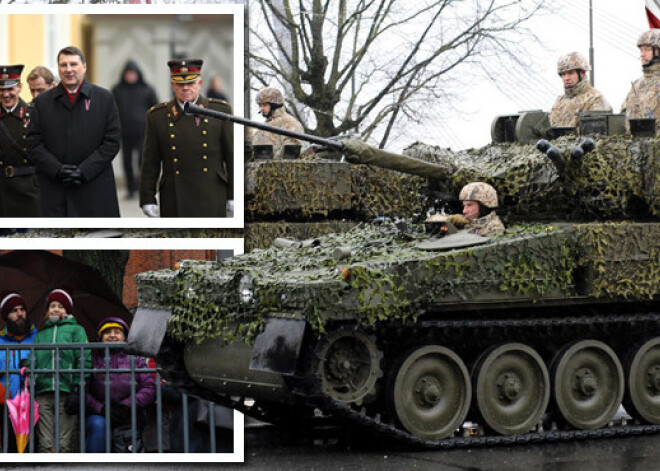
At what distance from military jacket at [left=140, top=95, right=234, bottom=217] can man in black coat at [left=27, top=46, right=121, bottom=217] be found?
0.29 meters

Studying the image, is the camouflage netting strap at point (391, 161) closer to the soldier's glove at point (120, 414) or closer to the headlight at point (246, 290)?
the headlight at point (246, 290)

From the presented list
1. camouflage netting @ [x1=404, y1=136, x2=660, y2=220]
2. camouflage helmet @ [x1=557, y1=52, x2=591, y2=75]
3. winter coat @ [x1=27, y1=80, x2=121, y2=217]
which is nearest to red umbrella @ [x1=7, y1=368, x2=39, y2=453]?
winter coat @ [x1=27, y1=80, x2=121, y2=217]

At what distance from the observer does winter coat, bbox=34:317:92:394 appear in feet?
40.4

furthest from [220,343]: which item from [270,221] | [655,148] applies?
[270,221]

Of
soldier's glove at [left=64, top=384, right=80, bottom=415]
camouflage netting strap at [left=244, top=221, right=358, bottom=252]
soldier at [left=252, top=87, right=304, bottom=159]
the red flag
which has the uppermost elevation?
the red flag

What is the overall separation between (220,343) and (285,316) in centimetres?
100

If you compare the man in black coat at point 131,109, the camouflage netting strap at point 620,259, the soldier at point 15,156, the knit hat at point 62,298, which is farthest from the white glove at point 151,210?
the camouflage netting strap at point 620,259

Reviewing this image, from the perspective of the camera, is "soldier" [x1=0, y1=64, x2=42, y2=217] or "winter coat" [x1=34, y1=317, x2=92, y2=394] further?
"winter coat" [x1=34, y1=317, x2=92, y2=394]

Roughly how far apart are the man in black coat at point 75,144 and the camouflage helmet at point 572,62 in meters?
6.53

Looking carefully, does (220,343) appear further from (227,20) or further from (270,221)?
(270,221)

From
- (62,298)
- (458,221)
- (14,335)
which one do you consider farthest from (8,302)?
(458,221)

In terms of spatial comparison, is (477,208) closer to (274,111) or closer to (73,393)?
(73,393)

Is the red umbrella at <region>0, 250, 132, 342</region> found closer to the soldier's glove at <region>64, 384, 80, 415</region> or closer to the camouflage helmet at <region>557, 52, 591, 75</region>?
the soldier's glove at <region>64, 384, 80, 415</region>

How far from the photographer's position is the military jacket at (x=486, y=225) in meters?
13.3
